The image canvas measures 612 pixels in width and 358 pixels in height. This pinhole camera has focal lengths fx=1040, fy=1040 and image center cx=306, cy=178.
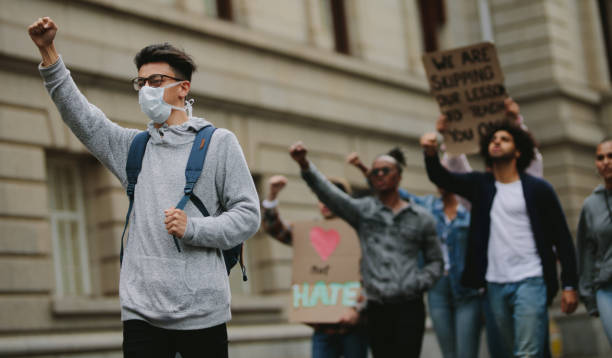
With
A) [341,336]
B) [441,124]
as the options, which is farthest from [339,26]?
[341,336]

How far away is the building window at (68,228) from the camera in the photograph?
11.5m

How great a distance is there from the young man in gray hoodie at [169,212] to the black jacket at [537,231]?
121 inches

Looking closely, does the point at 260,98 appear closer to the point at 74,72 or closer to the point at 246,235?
the point at 74,72

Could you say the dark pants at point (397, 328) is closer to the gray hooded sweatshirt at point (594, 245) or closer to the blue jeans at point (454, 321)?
the blue jeans at point (454, 321)

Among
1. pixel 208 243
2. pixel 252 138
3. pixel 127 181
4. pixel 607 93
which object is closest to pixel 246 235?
pixel 208 243

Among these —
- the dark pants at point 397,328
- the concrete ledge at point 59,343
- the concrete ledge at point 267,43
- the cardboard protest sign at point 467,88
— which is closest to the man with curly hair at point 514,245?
the dark pants at point 397,328

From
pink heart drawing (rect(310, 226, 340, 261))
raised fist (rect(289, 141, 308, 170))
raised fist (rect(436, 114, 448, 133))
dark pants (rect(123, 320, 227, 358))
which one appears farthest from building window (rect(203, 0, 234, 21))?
dark pants (rect(123, 320, 227, 358))

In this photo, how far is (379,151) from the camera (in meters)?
16.7

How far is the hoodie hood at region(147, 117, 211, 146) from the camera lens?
4219 mm

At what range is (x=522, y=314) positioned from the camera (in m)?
6.66

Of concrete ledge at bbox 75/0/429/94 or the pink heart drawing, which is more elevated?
concrete ledge at bbox 75/0/429/94

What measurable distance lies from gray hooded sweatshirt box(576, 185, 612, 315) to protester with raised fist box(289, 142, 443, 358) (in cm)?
98

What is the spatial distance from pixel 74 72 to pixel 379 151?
6.43m

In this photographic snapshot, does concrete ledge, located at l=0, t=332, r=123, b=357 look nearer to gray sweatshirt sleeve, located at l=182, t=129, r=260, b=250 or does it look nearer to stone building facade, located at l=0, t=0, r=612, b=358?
stone building facade, located at l=0, t=0, r=612, b=358
